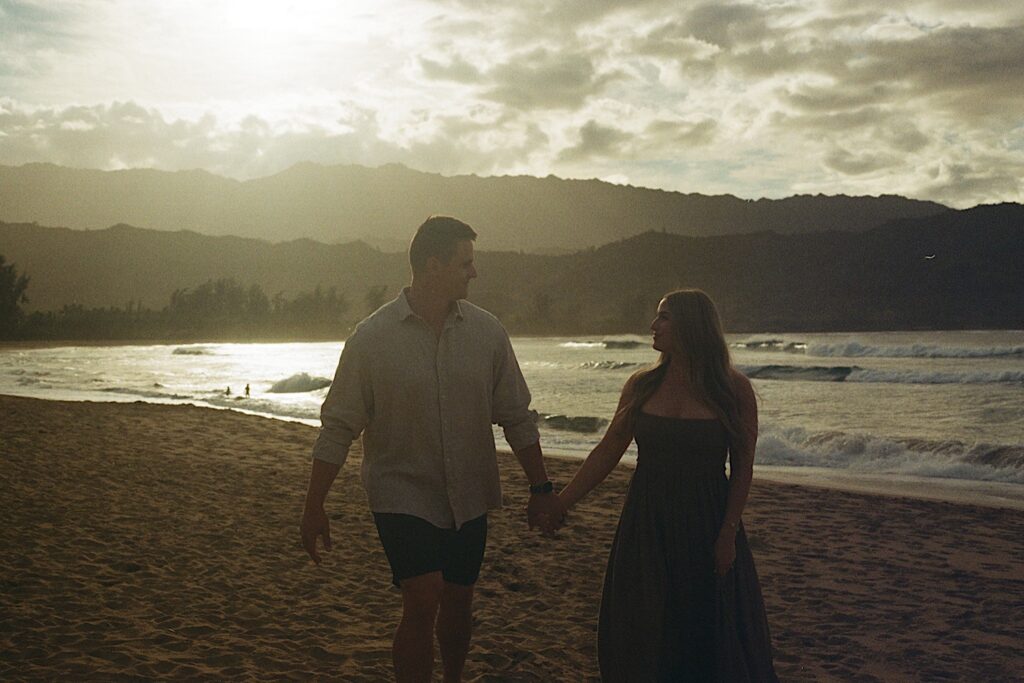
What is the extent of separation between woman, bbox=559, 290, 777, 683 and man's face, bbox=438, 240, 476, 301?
724mm

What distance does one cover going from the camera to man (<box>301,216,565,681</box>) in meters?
3.13

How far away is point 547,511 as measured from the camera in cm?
355

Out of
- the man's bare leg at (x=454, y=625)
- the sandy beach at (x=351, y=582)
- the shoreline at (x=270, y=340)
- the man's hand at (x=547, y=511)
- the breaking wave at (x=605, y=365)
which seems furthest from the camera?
the shoreline at (x=270, y=340)

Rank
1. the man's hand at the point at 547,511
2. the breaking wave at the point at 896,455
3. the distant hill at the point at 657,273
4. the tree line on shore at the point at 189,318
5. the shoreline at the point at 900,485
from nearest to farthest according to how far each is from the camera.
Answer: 1. the man's hand at the point at 547,511
2. the shoreline at the point at 900,485
3. the breaking wave at the point at 896,455
4. the tree line on shore at the point at 189,318
5. the distant hill at the point at 657,273

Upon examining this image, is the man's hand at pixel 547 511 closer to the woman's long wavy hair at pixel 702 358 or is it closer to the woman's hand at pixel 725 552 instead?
the woman's long wavy hair at pixel 702 358

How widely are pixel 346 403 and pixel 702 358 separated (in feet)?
4.17

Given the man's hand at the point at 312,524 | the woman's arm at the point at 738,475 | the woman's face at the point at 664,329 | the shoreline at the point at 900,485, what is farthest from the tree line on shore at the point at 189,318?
the woman's arm at the point at 738,475

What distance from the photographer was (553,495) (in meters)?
3.56

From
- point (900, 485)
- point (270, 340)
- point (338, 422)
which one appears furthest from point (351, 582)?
point (270, 340)

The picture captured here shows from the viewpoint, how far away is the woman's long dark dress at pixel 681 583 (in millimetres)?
3115

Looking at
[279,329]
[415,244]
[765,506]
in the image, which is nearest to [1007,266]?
[279,329]

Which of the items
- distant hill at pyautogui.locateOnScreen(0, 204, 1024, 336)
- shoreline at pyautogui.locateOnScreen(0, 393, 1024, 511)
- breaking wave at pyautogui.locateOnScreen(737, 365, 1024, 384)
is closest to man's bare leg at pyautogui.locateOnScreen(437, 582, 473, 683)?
shoreline at pyautogui.locateOnScreen(0, 393, 1024, 511)

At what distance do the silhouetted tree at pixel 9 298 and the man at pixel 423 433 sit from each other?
68.3 metres

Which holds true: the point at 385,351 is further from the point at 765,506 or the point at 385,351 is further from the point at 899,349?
the point at 899,349
